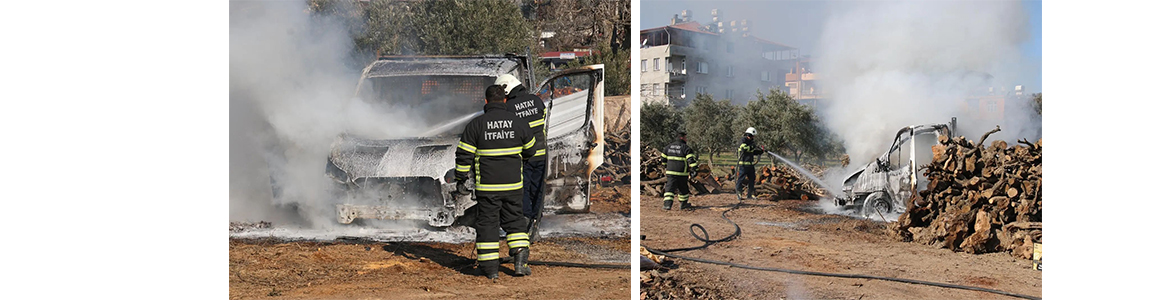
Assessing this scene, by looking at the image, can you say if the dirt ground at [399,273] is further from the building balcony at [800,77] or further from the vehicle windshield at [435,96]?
the building balcony at [800,77]

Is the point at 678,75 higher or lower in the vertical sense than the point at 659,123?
higher

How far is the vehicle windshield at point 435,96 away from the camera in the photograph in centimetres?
655

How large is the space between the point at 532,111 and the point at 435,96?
112cm

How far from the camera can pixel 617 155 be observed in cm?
793

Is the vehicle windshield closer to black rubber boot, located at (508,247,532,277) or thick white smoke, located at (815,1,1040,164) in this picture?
black rubber boot, located at (508,247,532,277)

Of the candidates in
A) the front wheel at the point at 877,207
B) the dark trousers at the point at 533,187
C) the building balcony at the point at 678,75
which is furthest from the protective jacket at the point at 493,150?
the front wheel at the point at 877,207

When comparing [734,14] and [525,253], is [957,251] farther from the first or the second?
[525,253]

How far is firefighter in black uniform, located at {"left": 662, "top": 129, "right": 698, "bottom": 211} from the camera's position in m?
8.38

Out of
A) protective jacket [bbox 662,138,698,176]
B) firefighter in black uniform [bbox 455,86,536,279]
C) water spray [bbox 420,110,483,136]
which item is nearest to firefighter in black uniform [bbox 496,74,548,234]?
firefighter in black uniform [bbox 455,86,536,279]

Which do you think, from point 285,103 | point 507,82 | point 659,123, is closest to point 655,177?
point 659,123

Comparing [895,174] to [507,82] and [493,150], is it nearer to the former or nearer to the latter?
[507,82]

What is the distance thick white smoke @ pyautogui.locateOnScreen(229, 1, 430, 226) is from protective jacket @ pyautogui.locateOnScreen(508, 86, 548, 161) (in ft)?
3.59

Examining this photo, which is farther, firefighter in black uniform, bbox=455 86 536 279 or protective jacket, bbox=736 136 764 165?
protective jacket, bbox=736 136 764 165

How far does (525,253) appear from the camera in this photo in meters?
5.63
